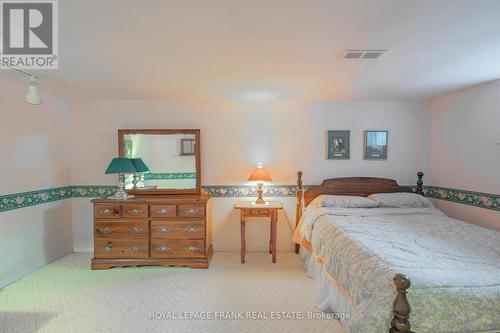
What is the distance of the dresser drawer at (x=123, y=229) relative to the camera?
2957 mm

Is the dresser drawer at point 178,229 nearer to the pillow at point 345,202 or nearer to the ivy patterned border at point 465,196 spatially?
the pillow at point 345,202

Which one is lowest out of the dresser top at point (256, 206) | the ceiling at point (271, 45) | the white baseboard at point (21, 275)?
the white baseboard at point (21, 275)

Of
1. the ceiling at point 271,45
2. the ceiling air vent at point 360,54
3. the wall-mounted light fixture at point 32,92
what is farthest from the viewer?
the wall-mounted light fixture at point 32,92

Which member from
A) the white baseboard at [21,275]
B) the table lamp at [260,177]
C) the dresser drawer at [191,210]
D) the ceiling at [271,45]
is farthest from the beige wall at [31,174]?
the table lamp at [260,177]

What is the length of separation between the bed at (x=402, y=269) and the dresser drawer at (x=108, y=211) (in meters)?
2.29

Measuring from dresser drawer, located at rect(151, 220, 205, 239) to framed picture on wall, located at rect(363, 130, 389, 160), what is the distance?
2540 mm

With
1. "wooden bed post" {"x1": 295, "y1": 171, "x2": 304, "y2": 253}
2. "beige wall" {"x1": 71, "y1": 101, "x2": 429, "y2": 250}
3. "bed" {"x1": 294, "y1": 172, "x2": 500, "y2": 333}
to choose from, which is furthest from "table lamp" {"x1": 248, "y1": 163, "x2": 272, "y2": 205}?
"bed" {"x1": 294, "y1": 172, "x2": 500, "y2": 333}

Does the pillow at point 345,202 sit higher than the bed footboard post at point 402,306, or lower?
higher

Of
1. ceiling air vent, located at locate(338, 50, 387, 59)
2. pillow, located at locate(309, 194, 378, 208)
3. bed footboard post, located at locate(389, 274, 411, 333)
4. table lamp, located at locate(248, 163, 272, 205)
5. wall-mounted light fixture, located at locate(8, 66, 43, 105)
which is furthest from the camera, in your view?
table lamp, located at locate(248, 163, 272, 205)

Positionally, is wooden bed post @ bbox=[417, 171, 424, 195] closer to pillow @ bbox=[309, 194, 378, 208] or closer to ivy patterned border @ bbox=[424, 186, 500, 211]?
ivy patterned border @ bbox=[424, 186, 500, 211]

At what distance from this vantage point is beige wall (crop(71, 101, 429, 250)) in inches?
138

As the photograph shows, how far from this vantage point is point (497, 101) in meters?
2.61

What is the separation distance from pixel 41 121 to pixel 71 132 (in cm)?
47

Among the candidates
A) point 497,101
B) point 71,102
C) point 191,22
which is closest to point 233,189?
point 191,22
